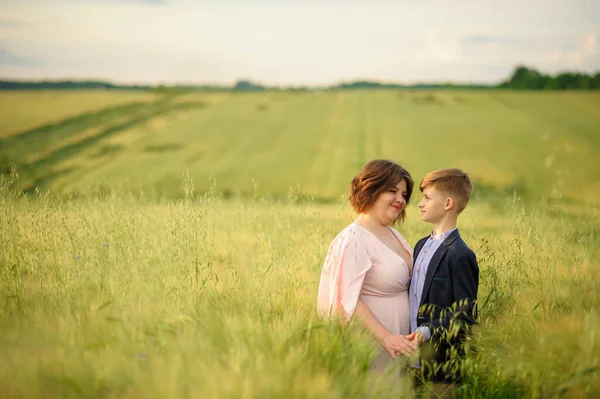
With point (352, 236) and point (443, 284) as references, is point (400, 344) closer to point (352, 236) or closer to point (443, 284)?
point (443, 284)

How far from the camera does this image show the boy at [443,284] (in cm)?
332

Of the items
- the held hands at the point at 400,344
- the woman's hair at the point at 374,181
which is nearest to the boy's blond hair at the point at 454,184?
the woman's hair at the point at 374,181

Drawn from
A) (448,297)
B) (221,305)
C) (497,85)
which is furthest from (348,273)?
(497,85)

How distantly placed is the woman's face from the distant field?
10.2m

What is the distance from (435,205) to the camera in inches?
142

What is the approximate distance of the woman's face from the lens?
3.62m

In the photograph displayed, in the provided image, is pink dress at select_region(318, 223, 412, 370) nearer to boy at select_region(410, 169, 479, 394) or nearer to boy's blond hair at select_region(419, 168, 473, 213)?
boy at select_region(410, 169, 479, 394)

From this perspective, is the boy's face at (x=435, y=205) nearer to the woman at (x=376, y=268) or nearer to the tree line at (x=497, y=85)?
the woman at (x=376, y=268)

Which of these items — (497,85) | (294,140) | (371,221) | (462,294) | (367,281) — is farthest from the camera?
(497,85)

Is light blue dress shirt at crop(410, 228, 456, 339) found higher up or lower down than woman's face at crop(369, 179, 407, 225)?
lower down

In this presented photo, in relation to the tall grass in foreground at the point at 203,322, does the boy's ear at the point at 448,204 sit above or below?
above

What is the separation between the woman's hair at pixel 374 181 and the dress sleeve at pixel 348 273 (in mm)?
265

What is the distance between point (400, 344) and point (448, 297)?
45cm

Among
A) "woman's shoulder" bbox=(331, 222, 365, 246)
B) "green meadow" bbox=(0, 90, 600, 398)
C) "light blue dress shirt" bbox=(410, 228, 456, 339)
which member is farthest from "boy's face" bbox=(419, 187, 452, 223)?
"green meadow" bbox=(0, 90, 600, 398)
